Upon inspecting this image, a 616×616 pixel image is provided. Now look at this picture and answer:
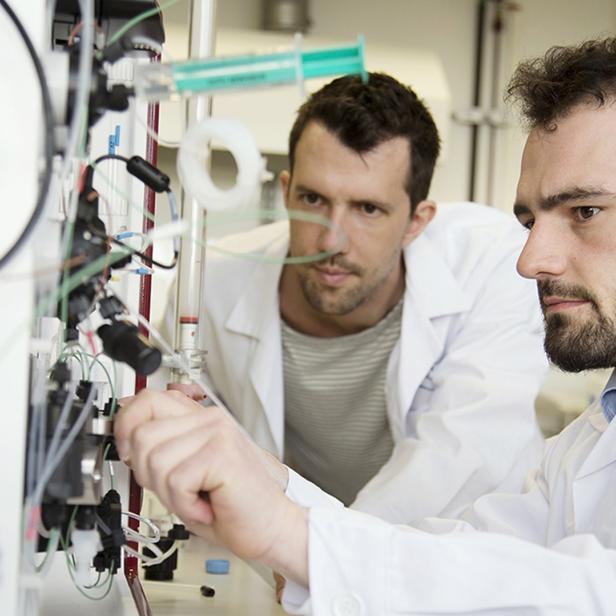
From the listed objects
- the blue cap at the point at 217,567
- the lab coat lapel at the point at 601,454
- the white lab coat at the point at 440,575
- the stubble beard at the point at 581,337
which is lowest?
the blue cap at the point at 217,567

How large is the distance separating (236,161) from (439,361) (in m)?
1.42

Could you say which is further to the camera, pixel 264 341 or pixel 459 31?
pixel 459 31

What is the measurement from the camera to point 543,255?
135 centimetres

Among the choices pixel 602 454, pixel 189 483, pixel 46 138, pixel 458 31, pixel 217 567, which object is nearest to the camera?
pixel 46 138

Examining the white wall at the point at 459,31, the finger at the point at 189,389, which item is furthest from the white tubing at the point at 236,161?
the white wall at the point at 459,31

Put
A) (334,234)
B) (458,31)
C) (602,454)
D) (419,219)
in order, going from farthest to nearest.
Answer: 1. (458,31)
2. (419,219)
3. (334,234)
4. (602,454)

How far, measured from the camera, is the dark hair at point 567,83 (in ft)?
4.64

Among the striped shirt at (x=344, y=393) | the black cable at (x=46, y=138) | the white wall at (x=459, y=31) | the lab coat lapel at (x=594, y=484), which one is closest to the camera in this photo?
the black cable at (x=46, y=138)

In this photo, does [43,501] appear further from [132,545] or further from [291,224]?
[291,224]

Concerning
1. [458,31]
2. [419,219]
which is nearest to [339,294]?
[419,219]

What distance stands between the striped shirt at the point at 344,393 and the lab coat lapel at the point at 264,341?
0.07 m

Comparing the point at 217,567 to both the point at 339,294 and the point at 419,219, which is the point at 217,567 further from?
the point at 419,219

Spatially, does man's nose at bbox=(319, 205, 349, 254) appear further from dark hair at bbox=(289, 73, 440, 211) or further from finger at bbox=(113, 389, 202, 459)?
finger at bbox=(113, 389, 202, 459)

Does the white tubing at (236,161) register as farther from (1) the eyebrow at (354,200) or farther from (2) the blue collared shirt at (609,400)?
(1) the eyebrow at (354,200)
